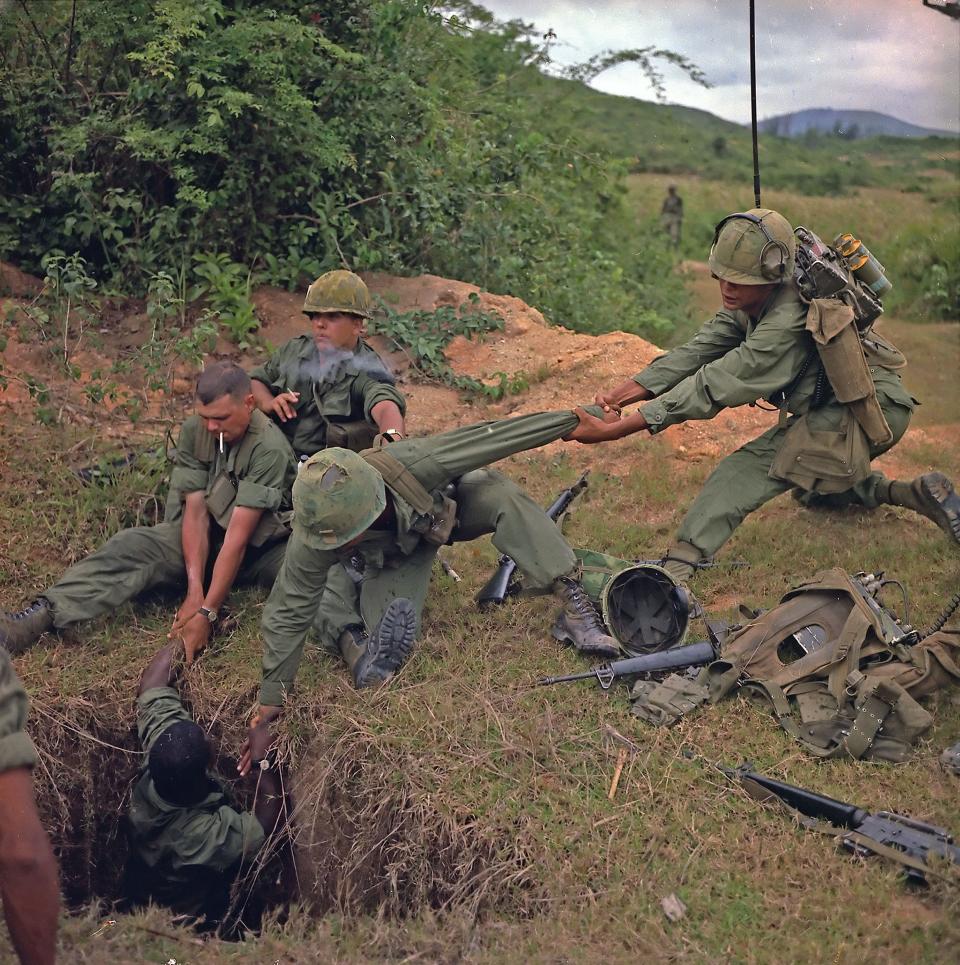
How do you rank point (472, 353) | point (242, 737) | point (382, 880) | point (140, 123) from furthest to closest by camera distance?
1. point (472, 353)
2. point (140, 123)
3. point (242, 737)
4. point (382, 880)

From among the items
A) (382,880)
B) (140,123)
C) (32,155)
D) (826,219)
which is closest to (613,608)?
(382,880)

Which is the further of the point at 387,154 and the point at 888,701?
the point at 387,154

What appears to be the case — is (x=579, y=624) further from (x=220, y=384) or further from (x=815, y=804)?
(x=220, y=384)

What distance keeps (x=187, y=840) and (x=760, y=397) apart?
119 inches

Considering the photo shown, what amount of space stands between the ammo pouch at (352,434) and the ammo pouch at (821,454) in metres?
1.93

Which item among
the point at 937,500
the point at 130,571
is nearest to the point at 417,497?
the point at 130,571

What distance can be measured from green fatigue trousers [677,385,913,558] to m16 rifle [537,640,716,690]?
0.66m

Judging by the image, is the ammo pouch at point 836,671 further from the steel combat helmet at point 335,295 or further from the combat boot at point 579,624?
the steel combat helmet at point 335,295

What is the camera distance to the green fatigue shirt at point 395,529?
15.1 feet

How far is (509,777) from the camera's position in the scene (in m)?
4.26

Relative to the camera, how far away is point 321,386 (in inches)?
224

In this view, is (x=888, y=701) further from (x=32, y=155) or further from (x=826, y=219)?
(x=826, y=219)

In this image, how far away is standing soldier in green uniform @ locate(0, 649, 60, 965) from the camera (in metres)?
2.86

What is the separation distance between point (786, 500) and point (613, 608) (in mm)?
1799
